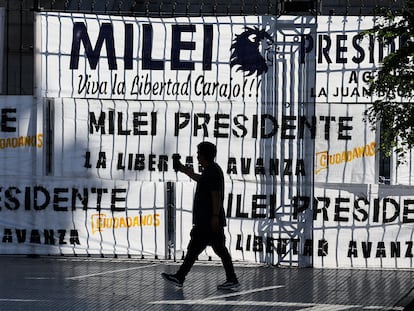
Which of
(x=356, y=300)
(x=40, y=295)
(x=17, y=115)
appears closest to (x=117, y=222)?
(x=17, y=115)

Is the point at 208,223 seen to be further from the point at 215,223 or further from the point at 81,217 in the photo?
the point at 81,217

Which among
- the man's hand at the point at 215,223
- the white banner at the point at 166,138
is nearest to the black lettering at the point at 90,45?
the white banner at the point at 166,138

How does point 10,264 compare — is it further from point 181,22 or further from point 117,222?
point 181,22

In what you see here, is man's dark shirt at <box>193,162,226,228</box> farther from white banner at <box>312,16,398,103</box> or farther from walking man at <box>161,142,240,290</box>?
white banner at <box>312,16,398,103</box>

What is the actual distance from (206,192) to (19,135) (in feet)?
11.7

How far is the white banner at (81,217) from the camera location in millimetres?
14234

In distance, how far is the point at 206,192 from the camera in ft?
39.1

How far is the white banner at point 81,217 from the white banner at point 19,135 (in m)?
0.22

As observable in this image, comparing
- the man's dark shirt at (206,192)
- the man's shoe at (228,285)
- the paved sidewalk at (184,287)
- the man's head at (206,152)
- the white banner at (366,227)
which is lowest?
the paved sidewalk at (184,287)

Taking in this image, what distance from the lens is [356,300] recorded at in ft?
37.8

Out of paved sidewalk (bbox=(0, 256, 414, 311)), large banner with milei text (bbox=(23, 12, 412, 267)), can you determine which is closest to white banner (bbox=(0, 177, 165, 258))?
large banner with milei text (bbox=(23, 12, 412, 267))

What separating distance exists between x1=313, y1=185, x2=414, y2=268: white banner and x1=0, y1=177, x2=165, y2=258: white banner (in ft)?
7.18

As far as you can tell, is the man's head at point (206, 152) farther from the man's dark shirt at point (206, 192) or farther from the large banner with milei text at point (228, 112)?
the large banner with milei text at point (228, 112)

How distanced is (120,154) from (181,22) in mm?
1940
